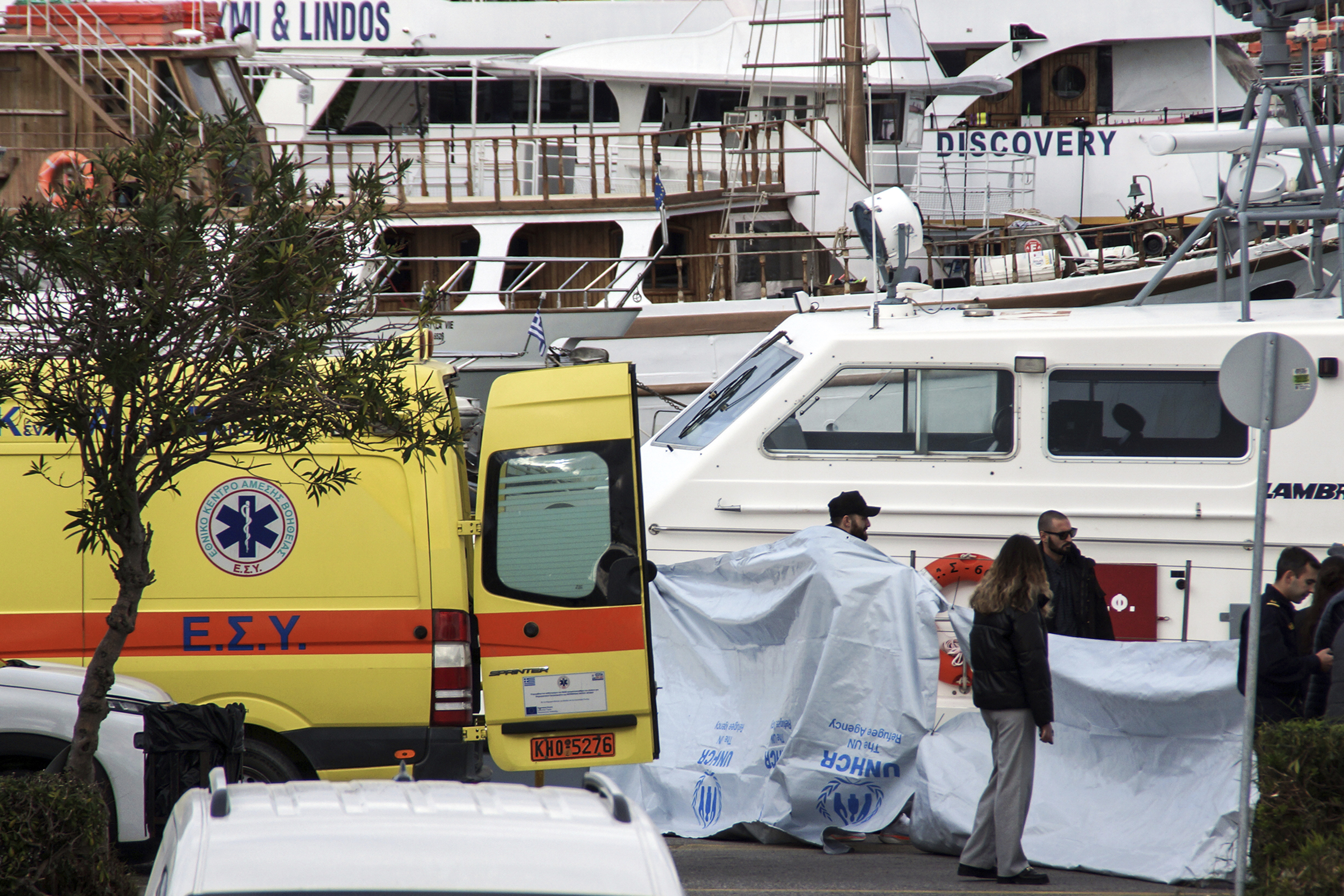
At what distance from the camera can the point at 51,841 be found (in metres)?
4.17

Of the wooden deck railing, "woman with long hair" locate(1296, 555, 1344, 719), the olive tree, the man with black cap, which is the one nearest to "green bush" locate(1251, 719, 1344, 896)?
"woman with long hair" locate(1296, 555, 1344, 719)

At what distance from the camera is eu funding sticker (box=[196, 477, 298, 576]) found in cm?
612

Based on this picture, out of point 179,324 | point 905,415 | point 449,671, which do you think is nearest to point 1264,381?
point 905,415

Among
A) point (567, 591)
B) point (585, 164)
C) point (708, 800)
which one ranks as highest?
point (585, 164)

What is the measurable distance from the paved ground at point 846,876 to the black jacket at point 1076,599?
1395 mm

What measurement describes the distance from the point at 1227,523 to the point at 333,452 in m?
5.16

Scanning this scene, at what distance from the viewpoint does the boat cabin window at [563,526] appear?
624cm

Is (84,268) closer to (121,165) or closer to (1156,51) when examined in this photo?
(121,165)

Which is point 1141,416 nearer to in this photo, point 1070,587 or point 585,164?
point 1070,587

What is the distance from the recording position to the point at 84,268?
13.1ft

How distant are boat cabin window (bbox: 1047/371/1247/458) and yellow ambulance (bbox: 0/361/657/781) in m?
3.18

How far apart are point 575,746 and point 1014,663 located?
2088 millimetres

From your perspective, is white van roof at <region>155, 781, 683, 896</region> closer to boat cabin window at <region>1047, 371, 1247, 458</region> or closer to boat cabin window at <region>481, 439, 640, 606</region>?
boat cabin window at <region>481, 439, 640, 606</region>

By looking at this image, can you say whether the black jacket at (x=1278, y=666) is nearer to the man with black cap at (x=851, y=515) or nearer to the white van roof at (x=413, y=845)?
the man with black cap at (x=851, y=515)
